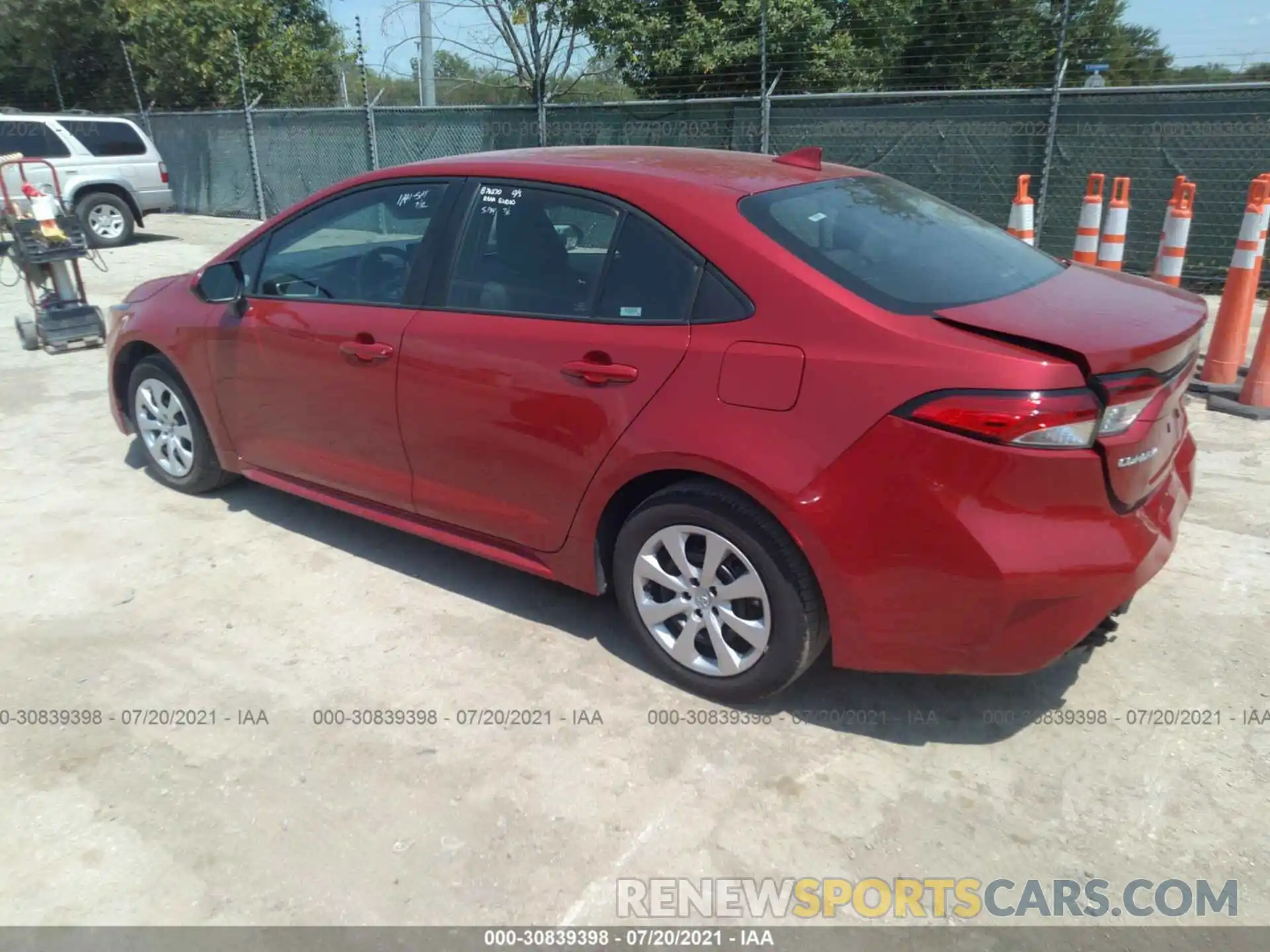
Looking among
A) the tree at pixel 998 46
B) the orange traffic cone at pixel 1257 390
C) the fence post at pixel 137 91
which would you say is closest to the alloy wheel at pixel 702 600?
the orange traffic cone at pixel 1257 390

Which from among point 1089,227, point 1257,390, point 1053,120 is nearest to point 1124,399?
point 1257,390

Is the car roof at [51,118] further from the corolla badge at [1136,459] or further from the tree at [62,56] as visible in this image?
the corolla badge at [1136,459]

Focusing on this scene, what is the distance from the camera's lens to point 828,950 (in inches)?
92.4

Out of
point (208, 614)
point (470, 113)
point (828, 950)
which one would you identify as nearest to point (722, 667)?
point (828, 950)

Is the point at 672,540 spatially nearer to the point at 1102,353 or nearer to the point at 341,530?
the point at 1102,353

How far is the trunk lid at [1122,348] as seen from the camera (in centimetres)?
261

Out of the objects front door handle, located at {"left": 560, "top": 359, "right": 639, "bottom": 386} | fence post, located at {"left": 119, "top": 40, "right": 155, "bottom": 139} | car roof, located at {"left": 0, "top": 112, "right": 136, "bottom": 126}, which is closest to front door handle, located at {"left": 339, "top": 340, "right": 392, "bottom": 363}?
front door handle, located at {"left": 560, "top": 359, "right": 639, "bottom": 386}

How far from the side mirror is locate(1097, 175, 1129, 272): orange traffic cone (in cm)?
527

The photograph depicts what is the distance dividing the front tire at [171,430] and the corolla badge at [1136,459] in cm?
392

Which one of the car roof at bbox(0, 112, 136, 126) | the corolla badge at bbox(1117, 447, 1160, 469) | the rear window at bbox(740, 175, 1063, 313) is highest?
the car roof at bbox(0, 112, 136, 126)

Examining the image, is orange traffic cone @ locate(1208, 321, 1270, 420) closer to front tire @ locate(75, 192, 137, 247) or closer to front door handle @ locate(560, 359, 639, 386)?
front door handle @ locate(560, 359, 639, 386)

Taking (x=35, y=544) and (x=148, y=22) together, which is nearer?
(x=35, y=544)

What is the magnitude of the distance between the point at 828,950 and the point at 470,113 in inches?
516

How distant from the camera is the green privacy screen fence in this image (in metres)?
9.15
